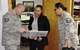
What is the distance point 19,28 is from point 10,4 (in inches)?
78.7

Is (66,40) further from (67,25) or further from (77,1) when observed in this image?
(77,1)

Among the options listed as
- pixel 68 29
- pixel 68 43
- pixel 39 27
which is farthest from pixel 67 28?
pixel 39 27

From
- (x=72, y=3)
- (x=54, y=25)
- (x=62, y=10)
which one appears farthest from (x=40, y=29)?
(x=72, y=3)

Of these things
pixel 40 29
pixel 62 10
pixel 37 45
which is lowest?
pixel 37 45

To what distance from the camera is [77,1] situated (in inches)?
305

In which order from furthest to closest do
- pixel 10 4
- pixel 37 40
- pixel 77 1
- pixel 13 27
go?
pixel 77 1 → pixel 10 4 → pixel 37 40 → pixel 13 27

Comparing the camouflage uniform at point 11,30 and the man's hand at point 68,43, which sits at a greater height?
the camouflage uniform at point 11,30

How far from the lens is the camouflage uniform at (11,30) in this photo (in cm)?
500

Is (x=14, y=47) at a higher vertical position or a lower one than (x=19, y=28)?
lower

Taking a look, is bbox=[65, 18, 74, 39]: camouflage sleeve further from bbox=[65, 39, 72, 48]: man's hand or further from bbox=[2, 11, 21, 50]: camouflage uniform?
bbox=[2, 11, 21, 50]: camouflage uniform


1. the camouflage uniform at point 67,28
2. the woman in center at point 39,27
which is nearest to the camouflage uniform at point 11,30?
the woman in center at point 39,27

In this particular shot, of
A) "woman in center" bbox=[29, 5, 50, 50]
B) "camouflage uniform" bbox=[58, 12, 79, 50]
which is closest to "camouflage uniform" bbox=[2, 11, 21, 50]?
"woman in center" bbox=[29, 5, 50, 50]

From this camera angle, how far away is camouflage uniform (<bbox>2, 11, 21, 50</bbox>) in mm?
5000

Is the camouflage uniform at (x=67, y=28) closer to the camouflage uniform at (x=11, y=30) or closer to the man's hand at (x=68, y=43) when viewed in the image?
the man's hand at (x=68, y=43)
